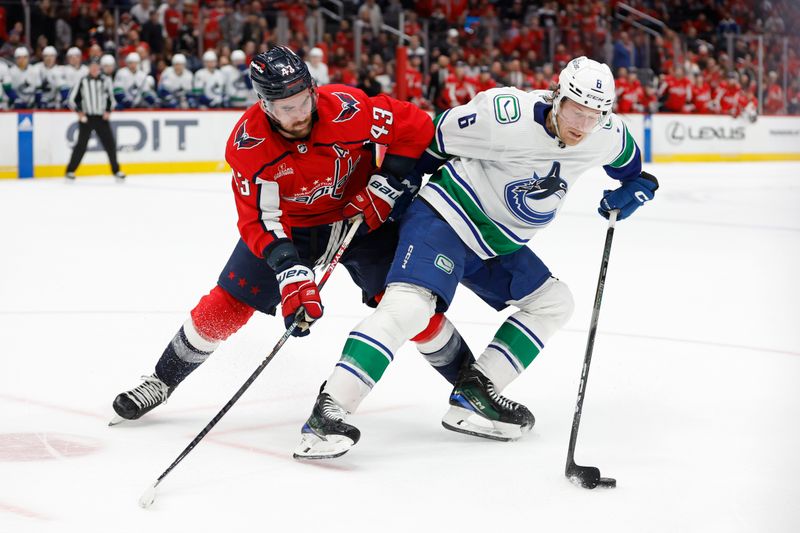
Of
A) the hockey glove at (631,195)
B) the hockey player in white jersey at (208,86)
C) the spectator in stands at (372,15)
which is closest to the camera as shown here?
the hockey glove at (631,195)

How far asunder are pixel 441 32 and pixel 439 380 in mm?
12635

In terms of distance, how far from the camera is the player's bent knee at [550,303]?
3164 mm

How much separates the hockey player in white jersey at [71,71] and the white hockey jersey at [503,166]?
32.7 feet

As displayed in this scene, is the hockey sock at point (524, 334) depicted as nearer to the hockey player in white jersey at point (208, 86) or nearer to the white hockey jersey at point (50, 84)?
the white hockey jersey at point (50, 84)

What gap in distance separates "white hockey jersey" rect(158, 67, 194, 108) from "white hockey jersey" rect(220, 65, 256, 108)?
47 cm

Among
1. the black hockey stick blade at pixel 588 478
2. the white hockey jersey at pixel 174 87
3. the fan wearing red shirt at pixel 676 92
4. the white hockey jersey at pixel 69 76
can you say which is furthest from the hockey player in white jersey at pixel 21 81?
→ the black hockey stick blade at pixel 588 478

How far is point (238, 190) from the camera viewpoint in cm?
298

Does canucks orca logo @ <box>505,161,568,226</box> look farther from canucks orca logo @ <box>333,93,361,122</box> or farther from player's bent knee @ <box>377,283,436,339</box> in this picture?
canucks orca logo @ <box>333,93,361,122</box>

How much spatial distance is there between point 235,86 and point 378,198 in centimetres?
1049

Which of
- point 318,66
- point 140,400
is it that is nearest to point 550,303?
point 140,400

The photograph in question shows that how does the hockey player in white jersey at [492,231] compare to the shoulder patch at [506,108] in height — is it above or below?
below

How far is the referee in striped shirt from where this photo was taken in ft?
35.7

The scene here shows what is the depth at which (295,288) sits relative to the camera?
2846 mm

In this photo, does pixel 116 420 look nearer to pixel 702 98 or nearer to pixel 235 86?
pixel 235 86
